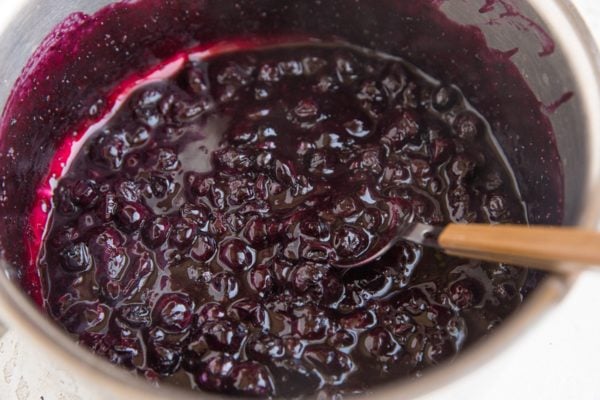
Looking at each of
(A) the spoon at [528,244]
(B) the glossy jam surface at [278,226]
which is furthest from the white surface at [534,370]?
(A) the spoon at [528,244]

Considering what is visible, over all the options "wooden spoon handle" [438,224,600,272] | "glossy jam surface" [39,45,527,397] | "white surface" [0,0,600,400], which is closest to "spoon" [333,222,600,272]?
"wooden spoon handle" [438,224,600,272]

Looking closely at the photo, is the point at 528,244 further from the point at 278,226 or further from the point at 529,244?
the point at 278,226

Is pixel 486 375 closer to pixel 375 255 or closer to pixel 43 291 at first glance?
pixel 375 255

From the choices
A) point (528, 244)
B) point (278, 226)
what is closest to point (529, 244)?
point (528, 244)

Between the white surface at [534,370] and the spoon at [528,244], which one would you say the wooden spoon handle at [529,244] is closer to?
the spoon at [528,244]

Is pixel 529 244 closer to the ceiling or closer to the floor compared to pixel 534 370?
closer to the ceiling
